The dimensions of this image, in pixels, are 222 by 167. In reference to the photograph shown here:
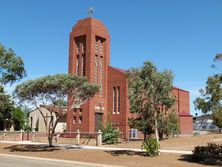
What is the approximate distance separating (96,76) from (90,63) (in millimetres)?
2293

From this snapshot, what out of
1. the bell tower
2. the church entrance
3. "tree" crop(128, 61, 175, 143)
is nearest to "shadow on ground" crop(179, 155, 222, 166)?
"tree" crop(128, 61, 175, 143)

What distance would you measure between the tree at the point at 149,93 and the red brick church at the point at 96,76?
25017mm

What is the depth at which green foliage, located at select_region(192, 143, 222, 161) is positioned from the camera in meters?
23.5

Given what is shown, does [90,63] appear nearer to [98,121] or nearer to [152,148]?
[98,121]

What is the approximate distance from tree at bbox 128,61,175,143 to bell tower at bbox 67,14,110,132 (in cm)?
2505

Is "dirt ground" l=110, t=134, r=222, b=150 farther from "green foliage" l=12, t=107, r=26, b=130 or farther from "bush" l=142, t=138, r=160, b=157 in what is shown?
"green foliage" l=12, t=107, r=26, b=130

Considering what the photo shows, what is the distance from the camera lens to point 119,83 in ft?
178

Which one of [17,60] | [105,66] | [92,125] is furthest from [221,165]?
[105,66]

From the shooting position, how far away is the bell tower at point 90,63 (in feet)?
172

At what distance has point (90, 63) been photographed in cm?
5275

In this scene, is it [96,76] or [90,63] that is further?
[96,76]

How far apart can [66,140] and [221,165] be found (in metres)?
26.9

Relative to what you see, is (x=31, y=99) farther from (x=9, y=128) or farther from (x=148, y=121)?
(x=9, y=128)

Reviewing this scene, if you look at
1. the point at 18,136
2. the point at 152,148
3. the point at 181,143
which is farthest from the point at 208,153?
the point at 18,136
